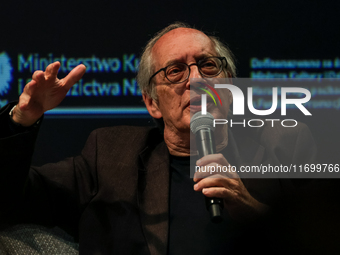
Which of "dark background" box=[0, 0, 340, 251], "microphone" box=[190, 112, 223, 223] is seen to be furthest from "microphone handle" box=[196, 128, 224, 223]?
"dark background" box=[0, 0, 340, 251]

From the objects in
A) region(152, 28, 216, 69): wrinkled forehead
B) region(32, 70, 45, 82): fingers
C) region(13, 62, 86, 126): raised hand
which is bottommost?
region(13, 62, 86, 126): raised hand

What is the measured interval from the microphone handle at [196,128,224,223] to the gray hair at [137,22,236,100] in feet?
2.57

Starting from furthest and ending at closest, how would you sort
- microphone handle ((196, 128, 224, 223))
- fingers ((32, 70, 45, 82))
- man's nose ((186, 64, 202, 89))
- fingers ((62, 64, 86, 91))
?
man's nose ((186, 64, 202, 89))
fingers ((62, 64, 86, 91))
fingers ((32, 70, 45, 82))
microphone handle ((196, 128, 224, 223))

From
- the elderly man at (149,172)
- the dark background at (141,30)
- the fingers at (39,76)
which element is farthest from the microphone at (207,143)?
the dark background at (141,30)

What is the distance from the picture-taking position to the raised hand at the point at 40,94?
4.89 ft

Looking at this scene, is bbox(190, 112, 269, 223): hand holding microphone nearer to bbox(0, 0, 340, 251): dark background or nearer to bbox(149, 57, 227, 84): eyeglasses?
bbox(149, 57, 227, 84): eyeglasses

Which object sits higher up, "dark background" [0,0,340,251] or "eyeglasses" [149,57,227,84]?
"dark background" [0,0,340,251]

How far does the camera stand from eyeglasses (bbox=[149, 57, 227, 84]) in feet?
6.59

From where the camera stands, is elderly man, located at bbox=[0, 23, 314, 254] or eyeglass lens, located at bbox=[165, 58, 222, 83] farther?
eyeglass lens, located at bbox=[165, 58, 222, 83]

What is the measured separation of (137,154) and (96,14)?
916 millimetres

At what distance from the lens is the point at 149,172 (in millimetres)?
1925

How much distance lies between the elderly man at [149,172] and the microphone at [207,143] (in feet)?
0.48

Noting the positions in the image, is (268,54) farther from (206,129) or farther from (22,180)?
(22,180)

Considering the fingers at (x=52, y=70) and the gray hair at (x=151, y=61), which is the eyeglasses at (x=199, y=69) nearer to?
the gray hair at (x=151, y=61)
